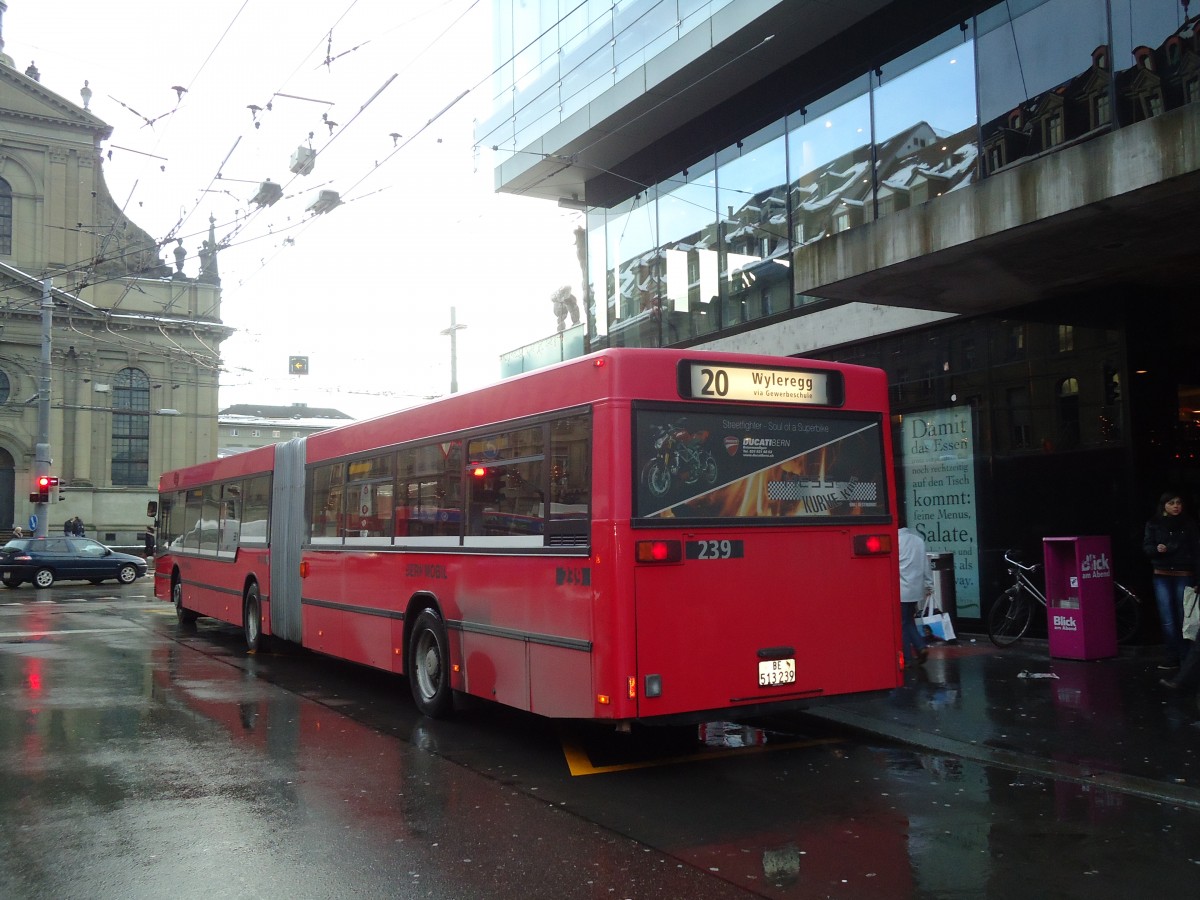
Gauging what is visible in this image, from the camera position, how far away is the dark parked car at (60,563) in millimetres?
30250

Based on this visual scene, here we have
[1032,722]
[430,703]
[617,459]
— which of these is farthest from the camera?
[430,703]

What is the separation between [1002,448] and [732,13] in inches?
266

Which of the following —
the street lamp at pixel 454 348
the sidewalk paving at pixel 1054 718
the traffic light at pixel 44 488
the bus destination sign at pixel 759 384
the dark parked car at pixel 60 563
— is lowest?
the sidewalk paving at pixel 1054 718

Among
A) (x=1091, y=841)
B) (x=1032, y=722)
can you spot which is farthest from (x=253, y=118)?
(x=1091, y=841)

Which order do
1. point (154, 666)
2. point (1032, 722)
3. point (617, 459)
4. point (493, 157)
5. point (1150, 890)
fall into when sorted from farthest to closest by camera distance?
point (493, 157) < point (154, 666) < point (1032, 722) < point (617, 459) < point (1150, 890)

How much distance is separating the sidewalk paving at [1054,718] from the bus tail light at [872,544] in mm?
1011

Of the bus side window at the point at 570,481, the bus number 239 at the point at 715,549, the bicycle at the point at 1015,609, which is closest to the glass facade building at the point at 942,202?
the bicycle at the point at 1015,609

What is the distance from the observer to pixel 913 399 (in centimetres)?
1491

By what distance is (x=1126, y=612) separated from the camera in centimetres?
1218

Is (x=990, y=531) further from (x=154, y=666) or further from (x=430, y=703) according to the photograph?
(x=154, y=666)

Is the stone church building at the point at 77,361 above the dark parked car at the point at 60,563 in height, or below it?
above

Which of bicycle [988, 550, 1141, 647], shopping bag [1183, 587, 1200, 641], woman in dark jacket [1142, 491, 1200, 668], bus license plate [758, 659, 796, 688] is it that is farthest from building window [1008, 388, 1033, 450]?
bus license plate [758, 659, 796, 688]

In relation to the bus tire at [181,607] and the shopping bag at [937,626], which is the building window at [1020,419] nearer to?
the shopping bag at [937,626]

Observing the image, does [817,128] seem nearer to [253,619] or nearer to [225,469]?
[225,469]
